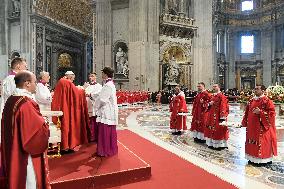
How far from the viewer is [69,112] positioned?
6.06 metres

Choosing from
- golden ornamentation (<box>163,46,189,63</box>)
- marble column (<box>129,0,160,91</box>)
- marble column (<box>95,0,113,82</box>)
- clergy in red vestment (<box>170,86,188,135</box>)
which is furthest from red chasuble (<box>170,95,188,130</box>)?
golden ornamentation (<box>163,46,189,63</box>)

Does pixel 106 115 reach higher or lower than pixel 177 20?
lower

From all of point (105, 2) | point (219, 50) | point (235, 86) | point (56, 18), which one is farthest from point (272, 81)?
point (56, 18)

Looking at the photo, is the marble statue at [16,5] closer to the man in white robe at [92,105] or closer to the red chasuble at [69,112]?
the man in white robe at [92,105]

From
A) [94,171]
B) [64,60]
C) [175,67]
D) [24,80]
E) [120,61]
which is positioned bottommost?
[94,171]

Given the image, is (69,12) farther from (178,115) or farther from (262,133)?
(262,133)

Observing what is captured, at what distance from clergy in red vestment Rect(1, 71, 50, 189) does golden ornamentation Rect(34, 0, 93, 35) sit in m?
23.3

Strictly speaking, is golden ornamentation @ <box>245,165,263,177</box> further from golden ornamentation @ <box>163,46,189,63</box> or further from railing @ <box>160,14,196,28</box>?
golden ornamentation @ <box>163,46,189,63</box>

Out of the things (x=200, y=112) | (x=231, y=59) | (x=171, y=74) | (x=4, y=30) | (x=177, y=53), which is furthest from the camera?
(x=231, y=59)

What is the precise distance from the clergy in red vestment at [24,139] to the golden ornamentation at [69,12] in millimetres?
23302

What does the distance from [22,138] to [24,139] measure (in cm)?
3

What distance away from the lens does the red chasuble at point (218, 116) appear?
7.73 metres

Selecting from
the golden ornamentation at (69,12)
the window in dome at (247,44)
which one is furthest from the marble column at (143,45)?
the window in dome at (247,44)

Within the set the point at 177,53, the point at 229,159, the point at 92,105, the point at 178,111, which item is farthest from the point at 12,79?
the point at 177,53
